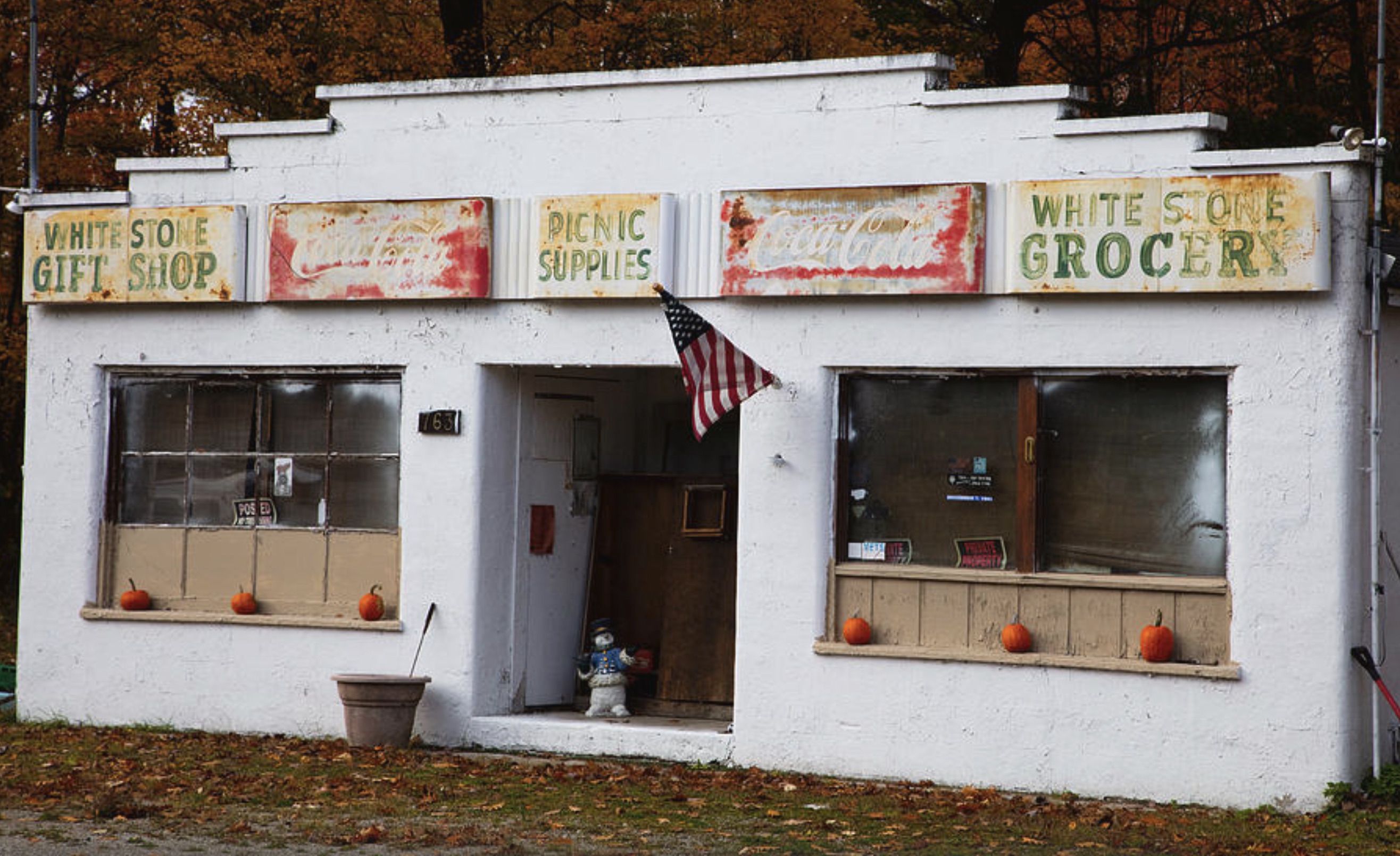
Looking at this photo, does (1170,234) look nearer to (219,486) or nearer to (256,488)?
(256,488)

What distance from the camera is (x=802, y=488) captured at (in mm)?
11836

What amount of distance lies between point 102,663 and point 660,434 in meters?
4.53

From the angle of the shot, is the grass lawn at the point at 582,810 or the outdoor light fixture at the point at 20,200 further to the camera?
the outdoor light fixture at the point at 20,200

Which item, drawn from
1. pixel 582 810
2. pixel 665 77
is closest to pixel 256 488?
pixel 665 77

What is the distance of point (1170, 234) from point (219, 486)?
7.14 metres

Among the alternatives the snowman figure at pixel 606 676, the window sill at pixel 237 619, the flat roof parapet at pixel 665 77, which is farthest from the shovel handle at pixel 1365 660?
the window sill at pixel 237 619

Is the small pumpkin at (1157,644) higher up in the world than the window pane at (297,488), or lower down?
lower down

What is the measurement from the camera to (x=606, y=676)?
13156 millimetres

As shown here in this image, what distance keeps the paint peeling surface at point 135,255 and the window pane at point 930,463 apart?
4.73 meters

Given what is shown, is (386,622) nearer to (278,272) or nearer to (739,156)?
(278,272)

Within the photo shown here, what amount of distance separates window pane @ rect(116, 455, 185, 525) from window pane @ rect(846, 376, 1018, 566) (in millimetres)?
5227

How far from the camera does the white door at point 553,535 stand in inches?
519

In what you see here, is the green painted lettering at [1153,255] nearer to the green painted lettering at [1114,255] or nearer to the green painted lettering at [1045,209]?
the green painted lettering at [1114,255]

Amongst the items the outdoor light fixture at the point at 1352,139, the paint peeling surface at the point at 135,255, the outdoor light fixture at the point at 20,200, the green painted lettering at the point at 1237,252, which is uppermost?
the outdoor light fixture at the point at 20,200
